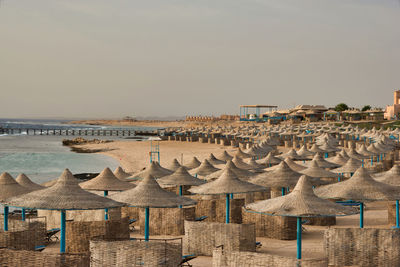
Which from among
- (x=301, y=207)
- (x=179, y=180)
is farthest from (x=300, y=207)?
(x=179, y=180)

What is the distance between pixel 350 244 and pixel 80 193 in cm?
576

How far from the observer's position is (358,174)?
12430 millimetres

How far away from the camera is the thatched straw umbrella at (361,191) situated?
1181 centimetres

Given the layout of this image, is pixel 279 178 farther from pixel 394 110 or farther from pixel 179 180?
pixel 394 110

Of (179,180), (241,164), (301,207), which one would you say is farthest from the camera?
(241,164)

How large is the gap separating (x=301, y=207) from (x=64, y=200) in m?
4.81

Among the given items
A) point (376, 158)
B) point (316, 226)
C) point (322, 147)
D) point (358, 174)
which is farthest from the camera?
point (322, 147)

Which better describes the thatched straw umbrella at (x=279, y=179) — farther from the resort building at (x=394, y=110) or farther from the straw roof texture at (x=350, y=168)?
the resort building at (x=394, y=110)

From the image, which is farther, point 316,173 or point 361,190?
point 316,173

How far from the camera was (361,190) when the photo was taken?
12.0m

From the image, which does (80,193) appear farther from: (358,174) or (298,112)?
(298,112)

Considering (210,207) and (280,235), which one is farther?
(210,207)

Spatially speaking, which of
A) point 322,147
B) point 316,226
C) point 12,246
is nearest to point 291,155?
point 322,147

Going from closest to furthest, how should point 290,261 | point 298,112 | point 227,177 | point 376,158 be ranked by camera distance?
point 290,261, point 227,177, point 376,158, point 298,112
